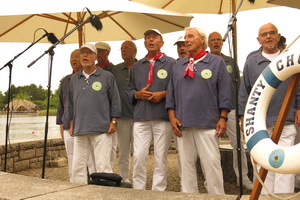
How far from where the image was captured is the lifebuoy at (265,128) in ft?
7.70

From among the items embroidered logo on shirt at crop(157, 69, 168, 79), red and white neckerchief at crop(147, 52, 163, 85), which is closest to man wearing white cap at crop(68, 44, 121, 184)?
red and white neckerchief at crop(147, 52, 163, 85)

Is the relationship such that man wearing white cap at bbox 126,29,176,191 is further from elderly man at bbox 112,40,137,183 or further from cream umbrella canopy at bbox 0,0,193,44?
cream umbrella canopy at bbox 0,0,193,44

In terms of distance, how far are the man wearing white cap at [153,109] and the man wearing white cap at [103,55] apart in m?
A: 1.24

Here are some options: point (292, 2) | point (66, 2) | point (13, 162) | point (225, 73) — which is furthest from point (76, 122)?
point (13, 162)

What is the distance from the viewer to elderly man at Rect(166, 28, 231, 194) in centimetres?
392

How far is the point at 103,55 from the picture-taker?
19.4ft

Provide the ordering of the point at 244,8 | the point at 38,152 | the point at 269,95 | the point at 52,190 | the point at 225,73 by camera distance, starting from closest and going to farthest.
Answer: the point at 269,95
the point at 52,190
the point at 225,73
the point at 244,8
the point at 38,152

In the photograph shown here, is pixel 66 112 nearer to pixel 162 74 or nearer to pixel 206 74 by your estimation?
pixel 162 74

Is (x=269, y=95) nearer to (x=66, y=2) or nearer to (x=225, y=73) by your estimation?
(x=225, y=73)

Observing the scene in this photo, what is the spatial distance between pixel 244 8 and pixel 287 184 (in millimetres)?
4401

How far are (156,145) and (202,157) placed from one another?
2.37 ft

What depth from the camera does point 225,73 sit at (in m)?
4.02

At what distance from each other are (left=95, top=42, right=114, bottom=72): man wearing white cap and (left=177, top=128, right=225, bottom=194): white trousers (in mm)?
2194

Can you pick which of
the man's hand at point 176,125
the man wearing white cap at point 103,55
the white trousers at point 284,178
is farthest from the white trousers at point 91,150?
the white trousers at point 284,178
